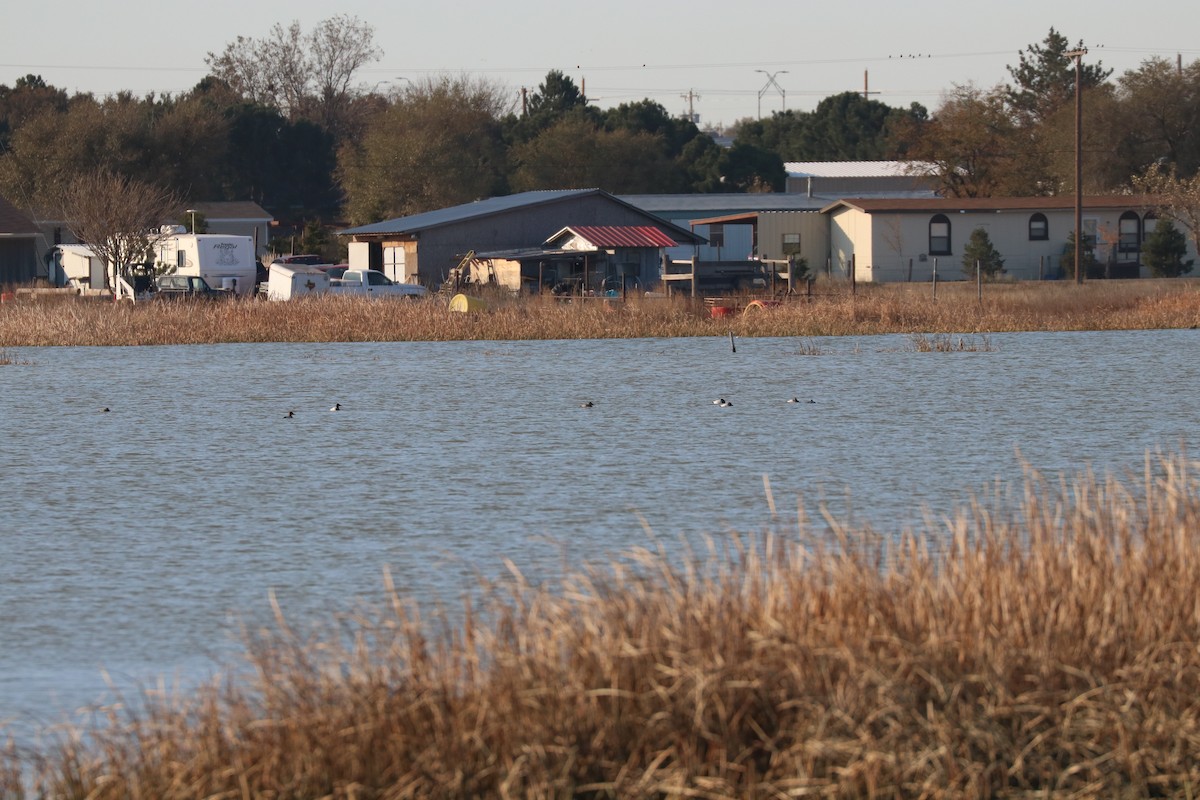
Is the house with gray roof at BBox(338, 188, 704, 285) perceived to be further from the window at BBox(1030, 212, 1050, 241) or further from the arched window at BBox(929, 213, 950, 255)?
the window at BBox(1030, 212, 1050, 241)

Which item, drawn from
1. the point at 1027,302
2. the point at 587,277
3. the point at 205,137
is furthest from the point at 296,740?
the point at 205,137

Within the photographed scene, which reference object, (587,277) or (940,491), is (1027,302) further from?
(940,491)

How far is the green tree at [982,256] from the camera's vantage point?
65.4 meters

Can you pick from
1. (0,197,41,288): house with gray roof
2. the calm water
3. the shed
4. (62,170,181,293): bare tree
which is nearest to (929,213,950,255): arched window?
the shed

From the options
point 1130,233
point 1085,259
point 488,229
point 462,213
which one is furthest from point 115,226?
point 1130,233

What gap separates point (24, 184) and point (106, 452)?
7213 centimetres

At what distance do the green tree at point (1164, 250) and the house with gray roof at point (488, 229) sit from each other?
16.9 meters

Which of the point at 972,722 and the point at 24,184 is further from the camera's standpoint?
the point at 24,184

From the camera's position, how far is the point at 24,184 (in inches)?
3506

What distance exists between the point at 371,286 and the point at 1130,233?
107 ft

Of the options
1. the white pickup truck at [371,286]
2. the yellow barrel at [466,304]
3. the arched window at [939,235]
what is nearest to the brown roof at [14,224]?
the white pickup truck at [371,286]

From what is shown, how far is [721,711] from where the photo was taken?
734cm

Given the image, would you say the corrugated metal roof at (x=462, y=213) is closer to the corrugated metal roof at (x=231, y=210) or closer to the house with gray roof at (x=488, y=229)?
the house with gray roof at (x=488, y=229)

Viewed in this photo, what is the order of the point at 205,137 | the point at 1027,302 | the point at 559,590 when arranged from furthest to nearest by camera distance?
the point at 205,137, the point at 1027,302, the point at 559,590
